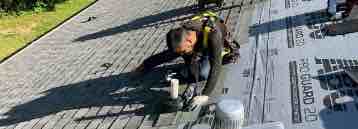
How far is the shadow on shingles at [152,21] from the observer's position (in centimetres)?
920

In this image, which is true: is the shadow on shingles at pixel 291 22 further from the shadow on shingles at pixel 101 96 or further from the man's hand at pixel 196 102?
the man's hand at pixel 196 102

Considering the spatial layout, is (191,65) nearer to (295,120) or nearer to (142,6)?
(295,120)

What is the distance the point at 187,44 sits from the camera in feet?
15.5

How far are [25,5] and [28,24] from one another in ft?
7.09

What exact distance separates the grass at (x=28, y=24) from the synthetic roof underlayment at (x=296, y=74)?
32.5 ft

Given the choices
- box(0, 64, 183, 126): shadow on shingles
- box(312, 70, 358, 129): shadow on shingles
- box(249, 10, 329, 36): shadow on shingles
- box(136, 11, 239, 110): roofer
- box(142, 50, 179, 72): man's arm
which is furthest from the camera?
box(249, 10, 329, 36): shadow on shingles

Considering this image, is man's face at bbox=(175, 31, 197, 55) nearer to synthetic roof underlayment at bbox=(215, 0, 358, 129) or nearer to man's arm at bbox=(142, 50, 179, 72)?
synthetic roof underlayment at bbox=(215, 0, 358, 129)

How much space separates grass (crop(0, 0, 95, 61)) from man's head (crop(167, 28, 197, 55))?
10141 mm

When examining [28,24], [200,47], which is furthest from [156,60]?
[28,24]

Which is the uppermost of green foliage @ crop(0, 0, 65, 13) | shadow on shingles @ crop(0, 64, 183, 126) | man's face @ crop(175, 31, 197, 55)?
green foliage @ crop(0, 0, 65, 13)

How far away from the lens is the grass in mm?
14616

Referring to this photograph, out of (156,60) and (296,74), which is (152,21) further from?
(296,74)

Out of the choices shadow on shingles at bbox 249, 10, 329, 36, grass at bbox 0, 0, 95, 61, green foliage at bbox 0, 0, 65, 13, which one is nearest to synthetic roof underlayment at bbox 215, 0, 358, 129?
shadow on shingles at bbox 249, 10, 329, 36

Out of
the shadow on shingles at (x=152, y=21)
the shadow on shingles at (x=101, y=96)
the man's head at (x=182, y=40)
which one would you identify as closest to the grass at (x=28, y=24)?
the shadow on shingles at (x=152, y=21)
